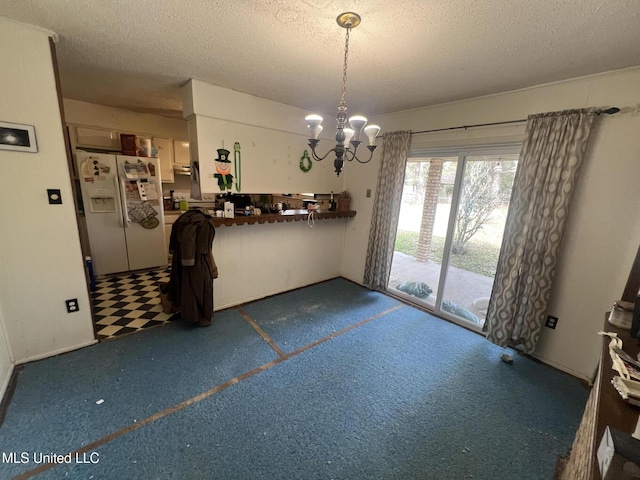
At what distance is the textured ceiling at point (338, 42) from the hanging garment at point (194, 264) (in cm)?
139

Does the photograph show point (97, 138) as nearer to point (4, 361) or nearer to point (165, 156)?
point (165, 156)

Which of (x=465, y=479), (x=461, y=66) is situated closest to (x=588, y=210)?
(x=461, y=66)

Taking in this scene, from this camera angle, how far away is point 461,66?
197 cm

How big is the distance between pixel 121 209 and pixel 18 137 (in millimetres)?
1883

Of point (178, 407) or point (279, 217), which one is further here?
point (279, 217)

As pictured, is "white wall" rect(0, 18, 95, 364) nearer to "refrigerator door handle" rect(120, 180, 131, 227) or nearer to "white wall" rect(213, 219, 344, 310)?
"white wall" rect(213, 219, 344, 310)

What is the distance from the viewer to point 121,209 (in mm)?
3533

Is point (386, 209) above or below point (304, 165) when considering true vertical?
below

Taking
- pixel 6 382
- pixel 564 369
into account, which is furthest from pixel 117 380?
pixel 564 369

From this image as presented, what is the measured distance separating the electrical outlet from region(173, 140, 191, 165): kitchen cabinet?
2860mm

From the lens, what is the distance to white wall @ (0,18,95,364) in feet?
5.73

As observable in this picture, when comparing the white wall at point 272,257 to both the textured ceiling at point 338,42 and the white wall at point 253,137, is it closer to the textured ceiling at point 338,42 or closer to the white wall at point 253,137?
the white wall at point 253,137

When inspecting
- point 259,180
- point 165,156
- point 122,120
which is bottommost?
point 259,180

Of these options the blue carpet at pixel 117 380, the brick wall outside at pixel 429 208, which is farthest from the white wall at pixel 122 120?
the brick wall outside at pixel 429 208
